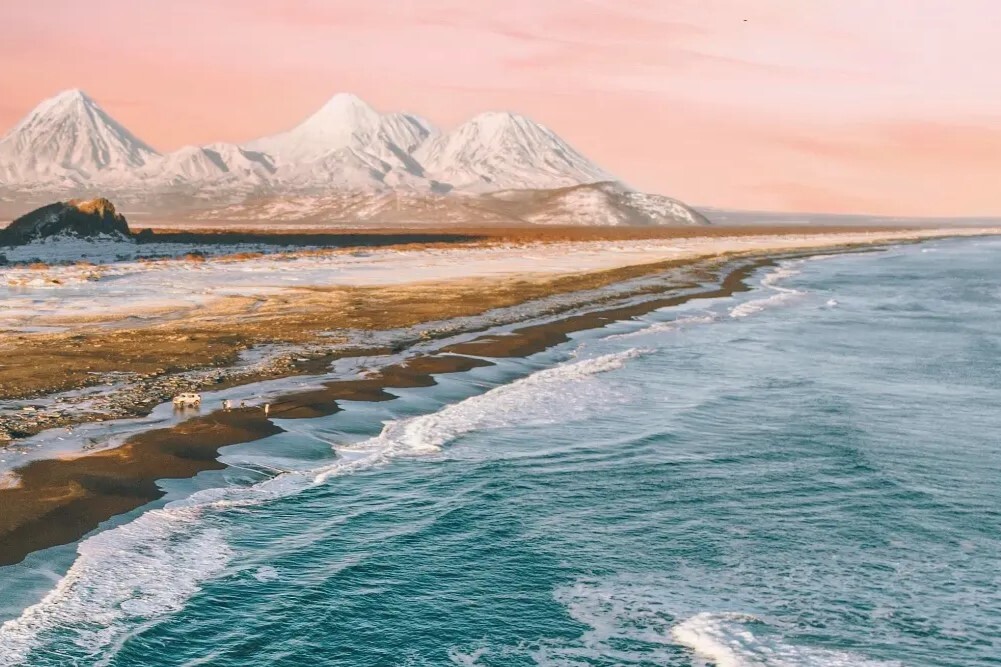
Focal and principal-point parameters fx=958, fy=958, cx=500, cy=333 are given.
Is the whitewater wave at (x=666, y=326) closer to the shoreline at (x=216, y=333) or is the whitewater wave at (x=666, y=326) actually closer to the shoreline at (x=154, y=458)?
the shoreline at (x=154, y=458)

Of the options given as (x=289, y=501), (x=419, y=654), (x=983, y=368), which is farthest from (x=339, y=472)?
(x=983, y=368)

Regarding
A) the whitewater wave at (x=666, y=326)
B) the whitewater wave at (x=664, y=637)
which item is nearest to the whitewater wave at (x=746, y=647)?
the whitewater wave at (x=664, y=637)

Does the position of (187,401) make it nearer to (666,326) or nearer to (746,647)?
(746,647)

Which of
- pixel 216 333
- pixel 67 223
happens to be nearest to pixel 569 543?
pixel 216 333

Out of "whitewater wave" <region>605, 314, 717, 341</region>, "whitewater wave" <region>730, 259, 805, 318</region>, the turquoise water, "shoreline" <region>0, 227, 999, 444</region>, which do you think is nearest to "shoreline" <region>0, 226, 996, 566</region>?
the turquoise water

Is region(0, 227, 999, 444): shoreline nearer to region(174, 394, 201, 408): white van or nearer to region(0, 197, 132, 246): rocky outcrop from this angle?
region(174, 394, 201, 408): white van
